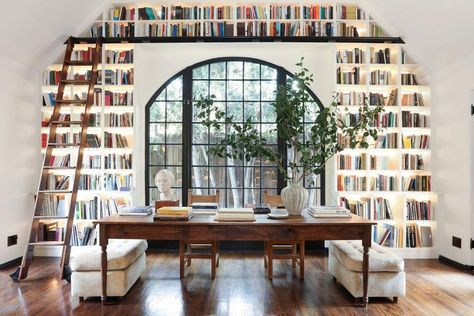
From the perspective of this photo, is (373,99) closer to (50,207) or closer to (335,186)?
(335,186)

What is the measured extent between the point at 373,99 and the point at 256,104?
5.89ft

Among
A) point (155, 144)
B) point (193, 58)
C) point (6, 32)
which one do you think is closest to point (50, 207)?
point (155, 144)

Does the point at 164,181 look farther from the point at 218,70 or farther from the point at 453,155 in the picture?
the point at 453,155

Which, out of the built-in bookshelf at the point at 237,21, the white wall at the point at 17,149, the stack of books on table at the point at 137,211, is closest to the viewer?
the stack of books on table at the point at 137,211

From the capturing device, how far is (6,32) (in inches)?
183

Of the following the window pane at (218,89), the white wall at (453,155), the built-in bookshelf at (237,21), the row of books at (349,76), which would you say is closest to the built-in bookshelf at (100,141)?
the built-in bookshelf at (237,21)

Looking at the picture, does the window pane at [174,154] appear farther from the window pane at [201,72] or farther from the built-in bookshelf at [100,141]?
the window pane at [201,72]

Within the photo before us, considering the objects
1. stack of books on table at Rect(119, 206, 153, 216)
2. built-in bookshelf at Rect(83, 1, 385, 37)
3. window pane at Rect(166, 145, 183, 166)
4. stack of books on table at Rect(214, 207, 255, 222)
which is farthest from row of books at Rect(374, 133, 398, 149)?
stack of books on table at Rect(119, 206, 153, 216)

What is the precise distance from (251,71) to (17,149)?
11.9ft

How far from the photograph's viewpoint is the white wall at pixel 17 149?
5039mm

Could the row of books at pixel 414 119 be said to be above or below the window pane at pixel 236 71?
below

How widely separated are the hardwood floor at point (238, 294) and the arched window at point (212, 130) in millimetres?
1443

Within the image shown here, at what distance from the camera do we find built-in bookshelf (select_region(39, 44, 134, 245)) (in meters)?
5.68

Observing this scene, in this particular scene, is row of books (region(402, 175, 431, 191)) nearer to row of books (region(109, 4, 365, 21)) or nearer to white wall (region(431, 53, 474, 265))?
white wall (region(431, 53, 474, 265))
